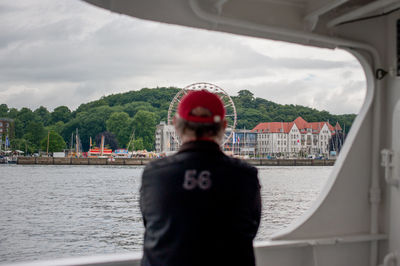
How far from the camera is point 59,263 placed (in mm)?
1627

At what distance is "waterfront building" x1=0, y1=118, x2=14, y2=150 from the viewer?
50656 mm

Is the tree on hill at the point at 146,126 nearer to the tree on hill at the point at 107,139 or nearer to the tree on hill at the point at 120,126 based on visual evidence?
the tree on hill at the point at 120,126

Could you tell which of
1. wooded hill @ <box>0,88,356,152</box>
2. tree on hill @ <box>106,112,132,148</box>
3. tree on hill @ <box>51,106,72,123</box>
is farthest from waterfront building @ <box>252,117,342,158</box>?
tree on hill @ <box>51,106,72,123</box>

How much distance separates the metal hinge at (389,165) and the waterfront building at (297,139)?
51862 mm

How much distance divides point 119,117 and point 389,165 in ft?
140

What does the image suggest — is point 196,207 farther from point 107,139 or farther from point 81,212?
point 107,139

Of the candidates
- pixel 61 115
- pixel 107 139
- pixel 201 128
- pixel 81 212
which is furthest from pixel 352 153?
pixel 61 115

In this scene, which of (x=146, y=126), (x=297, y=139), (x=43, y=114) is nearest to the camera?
(x=146, y=126)

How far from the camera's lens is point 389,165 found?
2.19 meters

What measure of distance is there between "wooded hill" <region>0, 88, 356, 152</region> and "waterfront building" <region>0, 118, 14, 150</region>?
0.58 metres

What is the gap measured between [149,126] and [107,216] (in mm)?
21770

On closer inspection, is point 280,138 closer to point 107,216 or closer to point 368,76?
point 107,216

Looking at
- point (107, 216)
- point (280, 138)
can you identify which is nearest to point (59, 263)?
point (107, 216)

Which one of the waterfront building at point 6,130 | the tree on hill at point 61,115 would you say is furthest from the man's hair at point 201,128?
the waterfront building at point 6,130
